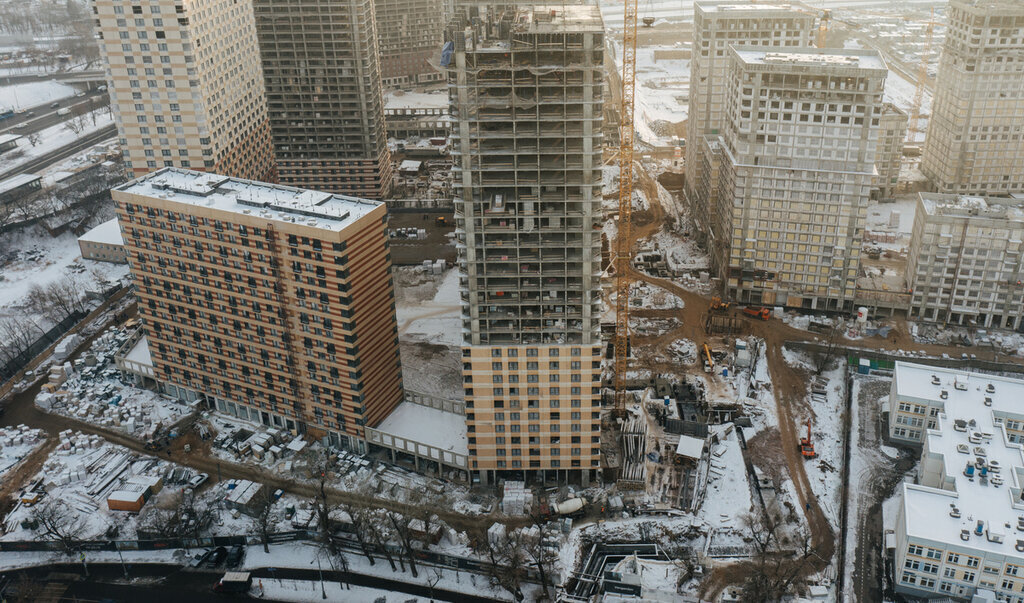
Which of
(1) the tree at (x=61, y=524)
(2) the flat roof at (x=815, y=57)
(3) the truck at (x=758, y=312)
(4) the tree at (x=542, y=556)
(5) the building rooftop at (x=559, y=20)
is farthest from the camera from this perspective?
(3) the truck at (x=758, y=312)

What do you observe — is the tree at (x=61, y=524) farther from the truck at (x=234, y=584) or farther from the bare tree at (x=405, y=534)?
the bare tree at (x=405, y=534)

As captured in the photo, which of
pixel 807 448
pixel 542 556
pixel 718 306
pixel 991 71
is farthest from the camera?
pixel 991 71

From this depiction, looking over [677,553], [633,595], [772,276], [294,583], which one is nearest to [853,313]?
[772,276]

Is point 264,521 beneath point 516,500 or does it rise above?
above

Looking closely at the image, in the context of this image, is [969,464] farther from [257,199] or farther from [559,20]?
[257,199]

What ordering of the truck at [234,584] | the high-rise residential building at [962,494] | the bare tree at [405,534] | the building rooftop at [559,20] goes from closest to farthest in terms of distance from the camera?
the building rooftop at [559,20] < the high-rise residential building at [962,494] < the truck at [234,584] < the bare tree at [405,534]

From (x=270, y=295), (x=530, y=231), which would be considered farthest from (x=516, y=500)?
(x=270, y=295)

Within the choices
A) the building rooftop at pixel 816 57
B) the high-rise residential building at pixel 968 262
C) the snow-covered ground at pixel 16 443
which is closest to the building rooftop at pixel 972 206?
the high-rise residential building at pixel 968 262

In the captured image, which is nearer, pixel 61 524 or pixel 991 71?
pixel 61 524
